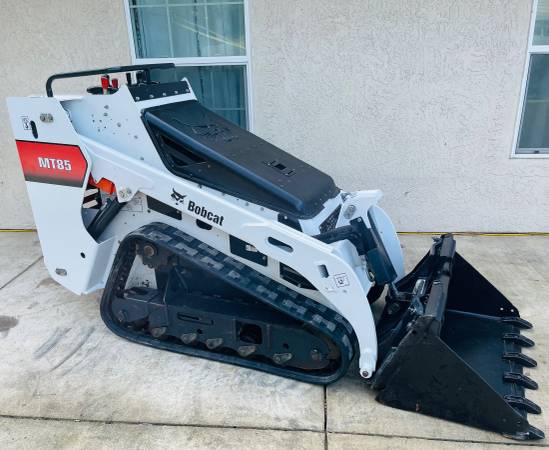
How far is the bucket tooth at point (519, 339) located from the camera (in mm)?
2848

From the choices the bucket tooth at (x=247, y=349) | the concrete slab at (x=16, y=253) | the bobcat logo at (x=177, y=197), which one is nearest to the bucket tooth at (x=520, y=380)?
the bucket tooth at (x=247, y=349)

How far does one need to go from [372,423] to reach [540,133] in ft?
11.8

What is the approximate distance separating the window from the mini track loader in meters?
2.13

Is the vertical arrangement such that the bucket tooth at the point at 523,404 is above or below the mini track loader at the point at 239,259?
below

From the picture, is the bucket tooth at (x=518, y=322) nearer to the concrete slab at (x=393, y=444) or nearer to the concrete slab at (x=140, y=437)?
the concrete slab at (x=393, y=444)

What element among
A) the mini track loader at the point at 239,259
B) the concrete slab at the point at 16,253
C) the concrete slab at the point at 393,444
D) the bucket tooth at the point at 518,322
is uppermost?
the mini track loader at the point at 239,259

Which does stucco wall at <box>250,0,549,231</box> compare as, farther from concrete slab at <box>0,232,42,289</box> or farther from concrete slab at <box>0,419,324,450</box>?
concrete slab at <box>0,419,324,450</box>

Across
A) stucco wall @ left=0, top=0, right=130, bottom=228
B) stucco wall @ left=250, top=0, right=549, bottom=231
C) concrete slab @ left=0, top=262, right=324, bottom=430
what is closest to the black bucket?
concrete slab @ left=0, top=262, right=324, bottom=430

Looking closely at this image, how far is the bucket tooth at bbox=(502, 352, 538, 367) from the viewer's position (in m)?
2.65

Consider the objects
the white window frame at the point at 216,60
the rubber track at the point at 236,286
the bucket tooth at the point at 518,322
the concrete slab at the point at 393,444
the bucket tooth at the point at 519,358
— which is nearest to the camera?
the concrete slab at the point at 393,444

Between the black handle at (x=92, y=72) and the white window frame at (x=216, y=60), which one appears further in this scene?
the white window frame at (x=216, y=60)

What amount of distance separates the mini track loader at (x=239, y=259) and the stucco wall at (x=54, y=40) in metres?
1.57

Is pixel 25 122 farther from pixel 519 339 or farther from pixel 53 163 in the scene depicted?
pixel 519 339

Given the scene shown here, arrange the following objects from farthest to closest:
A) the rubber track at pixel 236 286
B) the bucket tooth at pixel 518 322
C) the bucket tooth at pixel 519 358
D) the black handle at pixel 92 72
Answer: the bucket tooth at pixel 518 322, the black handle at pixel 92 72, the bucket tooth at pixel 519 358, the rubber track at pixel 236 286
